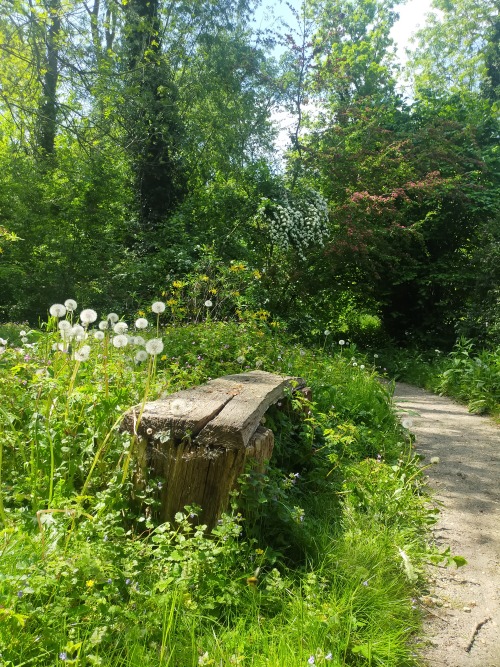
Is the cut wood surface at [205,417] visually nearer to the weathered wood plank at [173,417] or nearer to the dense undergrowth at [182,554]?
the weathered wood plank at [173,417]

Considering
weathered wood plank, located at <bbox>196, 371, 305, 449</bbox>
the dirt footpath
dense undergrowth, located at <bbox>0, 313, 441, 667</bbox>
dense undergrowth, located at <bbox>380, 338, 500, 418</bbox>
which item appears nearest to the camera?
dense undergrowth, located at <bbox>0, 313, 441, 667</bbox>

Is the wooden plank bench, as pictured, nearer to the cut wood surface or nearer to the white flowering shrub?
the cut wood surface

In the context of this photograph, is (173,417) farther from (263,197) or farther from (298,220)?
(263,197)

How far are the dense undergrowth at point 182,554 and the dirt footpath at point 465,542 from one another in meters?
0.13

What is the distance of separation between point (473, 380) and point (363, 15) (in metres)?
18.7

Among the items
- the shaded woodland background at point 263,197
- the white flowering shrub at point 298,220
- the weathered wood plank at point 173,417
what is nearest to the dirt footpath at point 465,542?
the weathered wood plank at point 173,417

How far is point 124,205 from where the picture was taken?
1186cm

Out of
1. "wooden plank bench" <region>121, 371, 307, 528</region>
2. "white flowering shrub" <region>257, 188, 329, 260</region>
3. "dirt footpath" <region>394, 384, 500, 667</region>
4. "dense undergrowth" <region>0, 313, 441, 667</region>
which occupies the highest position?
"white flowering shrub" <region>257, 188, 329, 260</region>

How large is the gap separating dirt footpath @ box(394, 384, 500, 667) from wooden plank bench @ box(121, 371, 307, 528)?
A: 1024mm

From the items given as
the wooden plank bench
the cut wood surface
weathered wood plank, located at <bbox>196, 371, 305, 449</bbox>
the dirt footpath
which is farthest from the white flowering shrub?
the wooden plank bench

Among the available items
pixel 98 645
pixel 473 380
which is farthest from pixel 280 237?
pixel 98 645

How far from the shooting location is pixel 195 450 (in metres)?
2.34

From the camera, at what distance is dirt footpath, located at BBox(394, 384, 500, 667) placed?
2059 mm

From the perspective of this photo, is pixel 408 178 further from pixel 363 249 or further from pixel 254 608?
pixel 254 608
